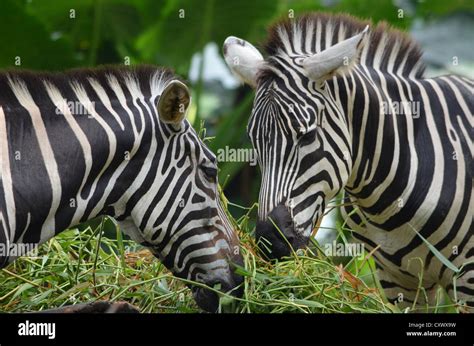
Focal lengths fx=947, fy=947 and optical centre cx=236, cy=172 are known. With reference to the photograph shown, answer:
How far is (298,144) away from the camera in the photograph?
5496 mm

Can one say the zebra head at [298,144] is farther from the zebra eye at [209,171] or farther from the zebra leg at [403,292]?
the zebra leg at [403,292]

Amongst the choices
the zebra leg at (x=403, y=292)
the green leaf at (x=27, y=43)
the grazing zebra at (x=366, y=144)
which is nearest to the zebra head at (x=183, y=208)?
the grazing zebra at (x=366, y=144)

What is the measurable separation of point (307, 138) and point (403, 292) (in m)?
1.46

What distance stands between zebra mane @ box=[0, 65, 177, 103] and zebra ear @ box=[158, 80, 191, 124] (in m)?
0.23

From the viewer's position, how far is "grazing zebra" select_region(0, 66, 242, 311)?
15.1 feet

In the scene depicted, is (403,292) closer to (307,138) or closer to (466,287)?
(466,287)

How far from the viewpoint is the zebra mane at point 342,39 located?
19.5 ft

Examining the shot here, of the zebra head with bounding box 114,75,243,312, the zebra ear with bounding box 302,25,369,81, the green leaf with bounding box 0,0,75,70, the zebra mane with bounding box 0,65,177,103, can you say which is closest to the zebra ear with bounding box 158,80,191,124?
the zebra head with bounding box 114,75,243,312

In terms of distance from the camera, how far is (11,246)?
14.9 ft

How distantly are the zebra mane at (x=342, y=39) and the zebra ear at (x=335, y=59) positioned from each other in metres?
Result: 0.29

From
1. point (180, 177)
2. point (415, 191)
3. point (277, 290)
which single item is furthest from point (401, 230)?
point (180, 177)

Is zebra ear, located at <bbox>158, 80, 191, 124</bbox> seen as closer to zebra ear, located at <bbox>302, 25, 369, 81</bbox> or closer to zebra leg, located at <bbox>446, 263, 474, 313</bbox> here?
zebra ear, located at <bbox>302, 25, 369, 81</bbox>

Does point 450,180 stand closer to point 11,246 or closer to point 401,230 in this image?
point 401,230
